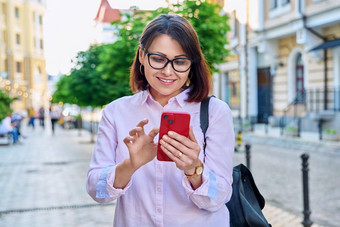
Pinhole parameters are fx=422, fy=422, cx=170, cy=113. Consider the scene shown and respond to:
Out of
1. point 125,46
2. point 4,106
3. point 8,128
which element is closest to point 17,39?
point 8,128

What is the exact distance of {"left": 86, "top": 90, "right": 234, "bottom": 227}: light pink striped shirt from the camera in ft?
5.72

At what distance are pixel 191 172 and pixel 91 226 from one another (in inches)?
178

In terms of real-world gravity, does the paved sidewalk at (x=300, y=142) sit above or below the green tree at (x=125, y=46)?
below

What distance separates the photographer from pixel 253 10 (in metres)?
23.7

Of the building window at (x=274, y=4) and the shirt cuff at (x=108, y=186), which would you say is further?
the building window at (x=274, y=4)

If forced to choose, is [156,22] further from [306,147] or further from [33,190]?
[306,147]

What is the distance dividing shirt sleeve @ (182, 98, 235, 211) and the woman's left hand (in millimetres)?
142

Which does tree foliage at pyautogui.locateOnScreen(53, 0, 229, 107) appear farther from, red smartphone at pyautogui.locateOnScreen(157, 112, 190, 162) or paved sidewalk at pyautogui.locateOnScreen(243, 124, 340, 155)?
red smartphone at pyautogui.locateOnScreen(157, 112, 190, 162)

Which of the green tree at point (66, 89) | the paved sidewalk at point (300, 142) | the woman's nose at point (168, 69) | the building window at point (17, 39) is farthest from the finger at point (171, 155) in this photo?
the building window at point (17, 39)

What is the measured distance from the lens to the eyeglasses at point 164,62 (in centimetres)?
182

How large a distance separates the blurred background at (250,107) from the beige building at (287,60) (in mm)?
53

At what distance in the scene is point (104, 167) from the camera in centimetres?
184

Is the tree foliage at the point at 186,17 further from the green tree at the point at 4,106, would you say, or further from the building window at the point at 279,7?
the building window at the point at 279,7

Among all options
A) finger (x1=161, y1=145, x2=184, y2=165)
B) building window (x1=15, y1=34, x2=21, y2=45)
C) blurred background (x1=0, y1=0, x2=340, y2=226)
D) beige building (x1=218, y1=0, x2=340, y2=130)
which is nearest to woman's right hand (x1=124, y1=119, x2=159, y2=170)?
finger (x1=161, y1=145, x2=184, y2=165)
